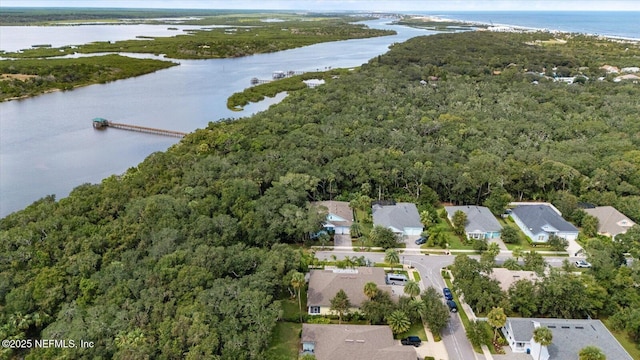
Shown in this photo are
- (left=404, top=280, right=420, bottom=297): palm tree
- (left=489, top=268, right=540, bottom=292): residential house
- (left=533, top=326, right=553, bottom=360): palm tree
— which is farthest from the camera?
(left=489, top=268, right=540, bottom=292): residential house

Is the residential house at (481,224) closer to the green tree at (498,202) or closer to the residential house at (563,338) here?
the green tree at (498,202)

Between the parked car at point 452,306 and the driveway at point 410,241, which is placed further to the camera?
the driveway at point 410,241

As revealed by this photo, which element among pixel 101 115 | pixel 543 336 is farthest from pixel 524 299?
pixel 101 115

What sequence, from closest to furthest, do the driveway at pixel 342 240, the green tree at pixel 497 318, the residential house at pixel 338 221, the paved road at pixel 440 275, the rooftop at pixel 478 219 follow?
1. the green tree at pixel 497 318
2. the paved road at pixel 440 275
3. the driveway at pixel 342 240
4. the rooftop at pixel 478 219
5. the residential house at pixel 338 221

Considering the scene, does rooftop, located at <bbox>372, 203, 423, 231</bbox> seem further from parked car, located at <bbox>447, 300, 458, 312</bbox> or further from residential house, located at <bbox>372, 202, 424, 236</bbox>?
parked car, located at <bbox>447, 300, 458, 312</bbox>

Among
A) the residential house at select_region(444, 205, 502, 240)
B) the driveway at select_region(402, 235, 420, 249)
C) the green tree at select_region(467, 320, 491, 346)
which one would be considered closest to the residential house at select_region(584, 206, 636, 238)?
the residential house at select_region(444, 205, 502, 240)

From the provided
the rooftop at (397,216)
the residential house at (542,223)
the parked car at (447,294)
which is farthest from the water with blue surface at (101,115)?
the residential house at (542,223)
